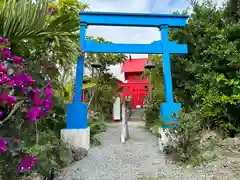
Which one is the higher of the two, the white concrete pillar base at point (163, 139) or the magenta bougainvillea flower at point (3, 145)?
the magenta bougainvillea flower at point (3, 145)

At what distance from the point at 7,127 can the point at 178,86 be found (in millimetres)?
5446

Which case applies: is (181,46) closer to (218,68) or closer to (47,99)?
(218,68)

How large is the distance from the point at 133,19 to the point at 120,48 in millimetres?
816

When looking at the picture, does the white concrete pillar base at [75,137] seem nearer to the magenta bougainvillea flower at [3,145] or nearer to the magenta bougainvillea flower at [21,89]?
the magenta bougainvillea flower at [21,89]

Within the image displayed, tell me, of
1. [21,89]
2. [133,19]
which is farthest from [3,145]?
[133,19]

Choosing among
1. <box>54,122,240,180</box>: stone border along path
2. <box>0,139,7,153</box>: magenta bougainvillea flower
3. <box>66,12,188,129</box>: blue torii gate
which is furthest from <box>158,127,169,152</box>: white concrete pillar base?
<box>0,139,7,153</box>: magenta bougainvillea flower

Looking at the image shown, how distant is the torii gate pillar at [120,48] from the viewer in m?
4.62

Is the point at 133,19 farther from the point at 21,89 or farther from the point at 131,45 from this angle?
the point at 21,89

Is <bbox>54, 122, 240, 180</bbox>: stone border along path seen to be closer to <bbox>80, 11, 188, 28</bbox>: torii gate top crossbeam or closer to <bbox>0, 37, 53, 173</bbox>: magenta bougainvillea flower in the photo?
<bbox>0, 37, 53, 173</bbox>: magenta bougainvillea flower

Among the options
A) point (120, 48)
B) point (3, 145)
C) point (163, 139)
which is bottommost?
point (163, 139)

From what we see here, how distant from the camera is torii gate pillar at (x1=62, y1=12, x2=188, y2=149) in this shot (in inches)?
182

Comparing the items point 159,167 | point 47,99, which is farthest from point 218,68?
point 47,99

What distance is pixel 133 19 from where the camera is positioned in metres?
4.91

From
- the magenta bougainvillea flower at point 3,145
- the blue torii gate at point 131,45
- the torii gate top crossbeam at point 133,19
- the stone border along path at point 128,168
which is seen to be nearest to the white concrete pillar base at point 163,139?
the stone border along path at point 128,168
